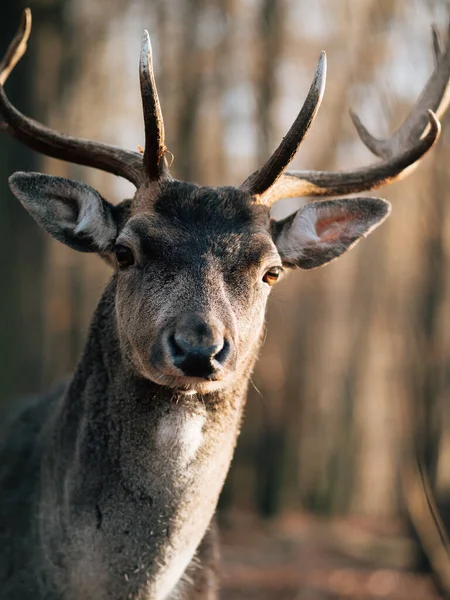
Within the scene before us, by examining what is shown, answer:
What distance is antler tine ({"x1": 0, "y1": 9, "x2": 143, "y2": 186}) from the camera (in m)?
4.76

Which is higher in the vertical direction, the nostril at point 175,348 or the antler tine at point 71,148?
the antler tine at point 71,148

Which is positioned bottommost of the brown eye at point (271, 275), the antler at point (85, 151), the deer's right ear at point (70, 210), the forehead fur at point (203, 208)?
the brown eye at point (271, 275)

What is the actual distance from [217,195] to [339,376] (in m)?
16.5

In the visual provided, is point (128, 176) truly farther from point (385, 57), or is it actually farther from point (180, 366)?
point (385, 57)

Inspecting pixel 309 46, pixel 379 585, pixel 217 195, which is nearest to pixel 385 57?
pixel 309 46

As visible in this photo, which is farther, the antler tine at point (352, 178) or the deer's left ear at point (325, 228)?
the antler tine at point (352, 178)

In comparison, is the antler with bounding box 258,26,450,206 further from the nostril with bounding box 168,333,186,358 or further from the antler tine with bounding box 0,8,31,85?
the antler tine with bounding box 0,8,31,85

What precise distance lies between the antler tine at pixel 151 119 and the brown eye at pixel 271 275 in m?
0.83

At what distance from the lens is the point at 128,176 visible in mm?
4770

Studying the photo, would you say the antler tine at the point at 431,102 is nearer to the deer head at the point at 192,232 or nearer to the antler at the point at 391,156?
the antler at the point at 391,156

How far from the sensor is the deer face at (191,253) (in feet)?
12.4

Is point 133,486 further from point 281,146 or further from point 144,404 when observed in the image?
point 281,146

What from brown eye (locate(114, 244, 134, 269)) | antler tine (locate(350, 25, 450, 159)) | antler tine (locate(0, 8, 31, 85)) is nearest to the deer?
brown eye (locate(114, 244, 134, 269))

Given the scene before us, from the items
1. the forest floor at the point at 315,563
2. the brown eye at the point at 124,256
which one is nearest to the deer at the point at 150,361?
the brown eye at the point at 124,256
